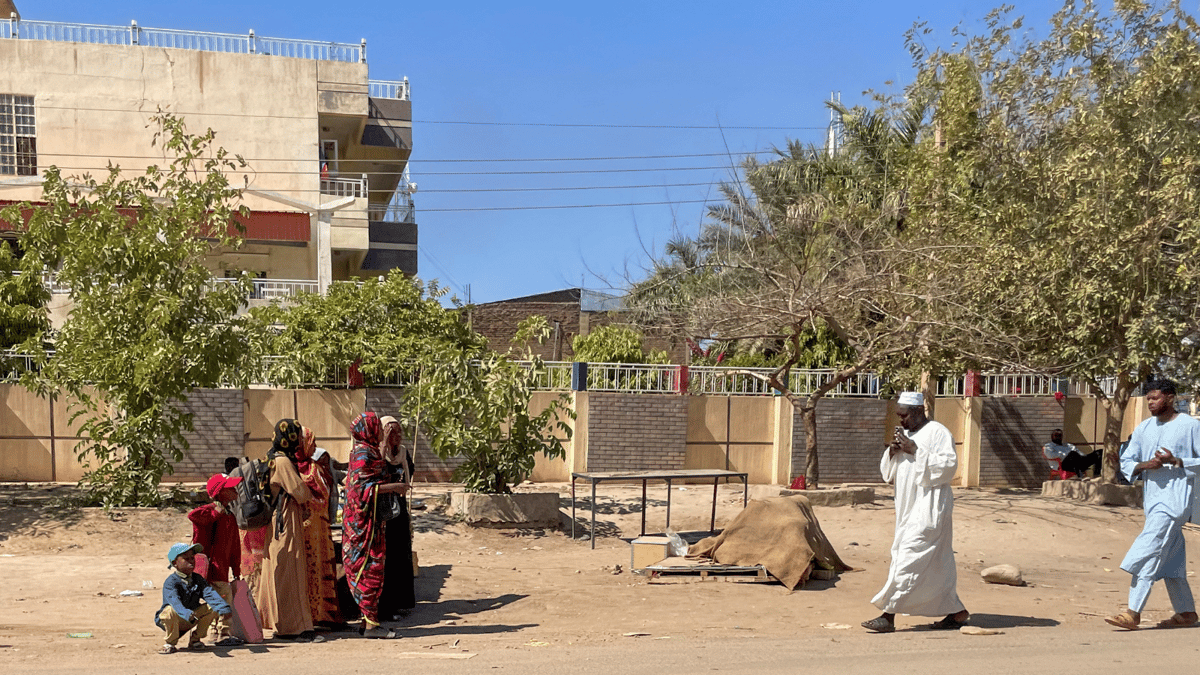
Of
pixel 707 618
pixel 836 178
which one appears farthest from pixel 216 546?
pixel 836 178

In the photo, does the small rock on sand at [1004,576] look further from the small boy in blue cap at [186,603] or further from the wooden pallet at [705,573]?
the small boy in blue cap at [186,603]

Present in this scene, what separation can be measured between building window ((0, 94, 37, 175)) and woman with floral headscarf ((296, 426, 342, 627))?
2220cm

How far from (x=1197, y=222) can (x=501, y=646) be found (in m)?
11.8

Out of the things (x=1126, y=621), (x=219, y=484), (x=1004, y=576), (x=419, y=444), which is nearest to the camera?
(x=219, y=484)

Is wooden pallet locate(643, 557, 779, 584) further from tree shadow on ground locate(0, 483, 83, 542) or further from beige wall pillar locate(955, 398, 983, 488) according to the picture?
beige wall pillar locate(955, 398, 983, 488)

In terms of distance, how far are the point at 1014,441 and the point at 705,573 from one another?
1053 cm

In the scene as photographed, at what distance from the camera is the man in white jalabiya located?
23.0 ft

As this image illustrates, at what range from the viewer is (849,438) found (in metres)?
16.8

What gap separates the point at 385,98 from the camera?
29.2 metres

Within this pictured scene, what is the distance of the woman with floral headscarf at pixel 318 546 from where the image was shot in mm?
6996

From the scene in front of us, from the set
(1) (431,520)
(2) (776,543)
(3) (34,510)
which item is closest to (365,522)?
(2) (776,543)

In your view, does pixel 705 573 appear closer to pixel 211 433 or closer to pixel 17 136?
pixel 211 433

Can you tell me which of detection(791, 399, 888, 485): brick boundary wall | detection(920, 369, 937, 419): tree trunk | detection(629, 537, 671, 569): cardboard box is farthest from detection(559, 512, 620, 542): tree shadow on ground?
detection(920, 369, 937, 419): tree trunk

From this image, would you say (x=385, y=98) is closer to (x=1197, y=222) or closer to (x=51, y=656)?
(x=1197, y=222)
